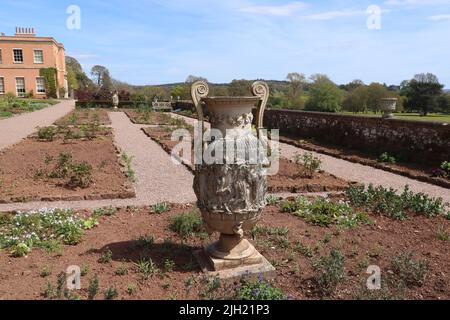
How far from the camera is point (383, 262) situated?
395 centimetres

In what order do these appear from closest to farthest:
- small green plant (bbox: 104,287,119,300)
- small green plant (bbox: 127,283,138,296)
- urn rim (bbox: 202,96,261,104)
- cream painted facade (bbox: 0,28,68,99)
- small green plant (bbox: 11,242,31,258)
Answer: small green plant (bbox: 104,287,119,300) → small green plant (bbox: 127,283,138,296) → urn rim (bbox: 202,96,261,104) → small green plant (bbox: 11,242,31,258) → cream painted facade (bbox: 0,28,68,99)

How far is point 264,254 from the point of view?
4.08 m

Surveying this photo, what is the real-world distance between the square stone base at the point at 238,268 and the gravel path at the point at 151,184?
2.54m

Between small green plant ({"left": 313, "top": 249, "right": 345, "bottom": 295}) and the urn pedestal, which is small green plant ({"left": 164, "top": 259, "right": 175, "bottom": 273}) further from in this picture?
small green plant ({"left": 313, "top": 249, "right": 345, "bottom": 295})

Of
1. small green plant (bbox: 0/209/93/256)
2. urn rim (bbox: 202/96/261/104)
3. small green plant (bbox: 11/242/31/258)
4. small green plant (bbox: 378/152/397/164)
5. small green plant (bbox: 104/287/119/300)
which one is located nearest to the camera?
small green plant (bbox: 104/287/119/300)

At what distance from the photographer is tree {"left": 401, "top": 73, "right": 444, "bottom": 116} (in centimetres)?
3769

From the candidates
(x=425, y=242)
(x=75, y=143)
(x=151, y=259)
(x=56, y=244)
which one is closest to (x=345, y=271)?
(x=425, y=242)

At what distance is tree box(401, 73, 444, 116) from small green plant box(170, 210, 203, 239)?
1488 inches

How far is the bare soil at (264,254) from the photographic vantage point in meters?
3.33

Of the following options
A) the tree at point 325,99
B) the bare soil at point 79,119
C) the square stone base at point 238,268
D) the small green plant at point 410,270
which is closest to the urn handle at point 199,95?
the square stone base at point 238,268

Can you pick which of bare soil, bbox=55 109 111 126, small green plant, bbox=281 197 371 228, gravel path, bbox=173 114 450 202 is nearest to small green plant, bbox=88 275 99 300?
small green plant, bbox=281 197 371 228

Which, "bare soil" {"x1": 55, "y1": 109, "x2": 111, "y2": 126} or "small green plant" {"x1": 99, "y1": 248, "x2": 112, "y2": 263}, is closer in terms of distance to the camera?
"small green plant" {"x1": 99, "y1": 248, "x2": 112, "y2": 263}

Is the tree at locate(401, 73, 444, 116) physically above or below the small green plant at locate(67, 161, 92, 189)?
above

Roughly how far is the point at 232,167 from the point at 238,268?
1003mm
